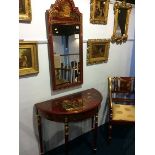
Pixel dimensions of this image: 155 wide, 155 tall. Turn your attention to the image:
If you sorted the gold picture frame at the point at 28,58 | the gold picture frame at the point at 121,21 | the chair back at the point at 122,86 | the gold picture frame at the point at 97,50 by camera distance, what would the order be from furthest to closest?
1. the chair back at the point at 122,86
2. the gold picture frame at the point at 121,21
3. the gold picture frame at the point at 97,50
4. the gold picture frame at the point at 28,58

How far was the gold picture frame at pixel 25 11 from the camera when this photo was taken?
196 centimetres

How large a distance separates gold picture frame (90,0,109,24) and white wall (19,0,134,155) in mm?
65

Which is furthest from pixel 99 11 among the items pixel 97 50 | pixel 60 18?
pixel 60 18

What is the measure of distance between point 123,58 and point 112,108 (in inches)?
39.3

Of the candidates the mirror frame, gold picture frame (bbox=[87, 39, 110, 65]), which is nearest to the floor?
the mirror frame

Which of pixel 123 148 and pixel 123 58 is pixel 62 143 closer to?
pixel 123 148

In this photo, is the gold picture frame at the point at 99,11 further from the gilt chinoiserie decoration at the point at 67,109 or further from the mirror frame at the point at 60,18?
the gilt chinoiserie decoration at the point at 67,109

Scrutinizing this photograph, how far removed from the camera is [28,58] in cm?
215

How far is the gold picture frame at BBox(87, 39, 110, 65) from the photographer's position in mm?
2806

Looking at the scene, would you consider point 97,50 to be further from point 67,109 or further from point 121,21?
point 67,109

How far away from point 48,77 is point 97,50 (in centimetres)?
97

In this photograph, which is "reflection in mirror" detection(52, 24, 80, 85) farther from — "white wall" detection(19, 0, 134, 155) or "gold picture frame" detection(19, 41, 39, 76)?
"gold picture frame" detection(19, 41, 39, 76)

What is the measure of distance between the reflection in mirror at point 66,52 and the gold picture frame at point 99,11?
1.19 ft

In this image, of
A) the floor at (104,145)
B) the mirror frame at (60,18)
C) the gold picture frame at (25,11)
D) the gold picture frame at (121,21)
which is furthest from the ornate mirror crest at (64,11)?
the floor at (104,145)
